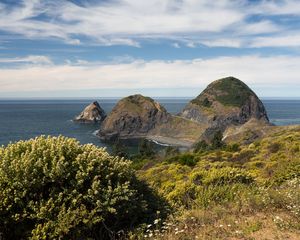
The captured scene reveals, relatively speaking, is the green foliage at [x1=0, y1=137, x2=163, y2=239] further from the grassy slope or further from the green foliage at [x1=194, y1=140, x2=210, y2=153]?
the green foliage at [x1=194, y1=140, x2=210, y2=153]

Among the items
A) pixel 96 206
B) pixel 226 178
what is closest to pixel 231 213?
pixel 96 206

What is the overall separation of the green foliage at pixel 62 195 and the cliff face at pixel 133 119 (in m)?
160

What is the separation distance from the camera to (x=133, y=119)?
182000 mm

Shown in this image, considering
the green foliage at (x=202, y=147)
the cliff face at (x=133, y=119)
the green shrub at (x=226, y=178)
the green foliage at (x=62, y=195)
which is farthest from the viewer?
the cliff face at (x=133, y=119)

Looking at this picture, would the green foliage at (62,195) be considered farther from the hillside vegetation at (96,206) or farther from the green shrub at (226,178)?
the green shrub at (226,178)

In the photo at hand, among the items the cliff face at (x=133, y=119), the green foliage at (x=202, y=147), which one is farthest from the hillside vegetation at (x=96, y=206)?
the cliff face at (x=133, y=119)

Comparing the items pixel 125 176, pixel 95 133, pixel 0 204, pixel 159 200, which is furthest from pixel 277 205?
pixel 95 133

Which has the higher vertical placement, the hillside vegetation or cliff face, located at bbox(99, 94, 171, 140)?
the hillside vegetation

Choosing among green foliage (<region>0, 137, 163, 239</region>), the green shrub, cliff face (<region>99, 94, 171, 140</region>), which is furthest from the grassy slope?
cliff face (<region>99, 94, 171, 140</region>)

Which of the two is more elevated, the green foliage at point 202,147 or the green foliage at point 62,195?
the green foliage at point 62,195

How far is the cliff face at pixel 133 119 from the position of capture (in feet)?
575

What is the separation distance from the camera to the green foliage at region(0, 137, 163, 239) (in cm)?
748

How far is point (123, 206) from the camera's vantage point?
26.7 feet

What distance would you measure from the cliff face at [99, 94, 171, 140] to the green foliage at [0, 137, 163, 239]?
160 meters
